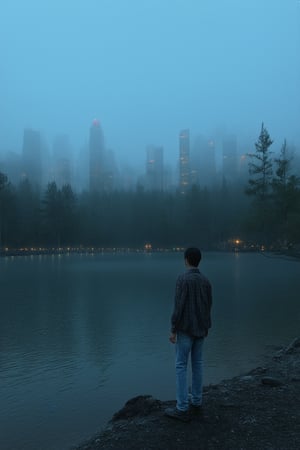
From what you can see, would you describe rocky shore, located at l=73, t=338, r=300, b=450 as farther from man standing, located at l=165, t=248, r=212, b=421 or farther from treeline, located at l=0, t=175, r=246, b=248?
treeline, located at l=0, t=175, r=246, b=248

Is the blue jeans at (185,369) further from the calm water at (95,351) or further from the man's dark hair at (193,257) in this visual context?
the calm water at (95,351)

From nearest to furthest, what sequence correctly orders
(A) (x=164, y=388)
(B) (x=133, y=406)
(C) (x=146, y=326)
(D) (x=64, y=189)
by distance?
(B) (x=133, y=406)
(A) (x=164, y=388)
(C) (x=146, y=326)
(D) (x=64, y=189)

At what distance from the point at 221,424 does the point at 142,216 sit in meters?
117

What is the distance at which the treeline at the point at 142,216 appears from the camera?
254 feet

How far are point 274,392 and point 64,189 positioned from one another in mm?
102707

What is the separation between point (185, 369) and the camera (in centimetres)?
527

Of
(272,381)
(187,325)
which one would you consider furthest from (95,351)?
(187,325)

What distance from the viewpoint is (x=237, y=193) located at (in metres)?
126

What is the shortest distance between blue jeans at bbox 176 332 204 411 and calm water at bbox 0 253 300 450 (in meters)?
1.44

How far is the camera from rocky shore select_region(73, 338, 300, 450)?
4.61 metres

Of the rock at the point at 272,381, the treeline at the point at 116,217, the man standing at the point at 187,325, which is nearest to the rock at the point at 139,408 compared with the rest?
the man standing at the point at 187,325

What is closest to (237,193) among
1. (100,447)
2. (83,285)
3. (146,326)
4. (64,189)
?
(64,189)

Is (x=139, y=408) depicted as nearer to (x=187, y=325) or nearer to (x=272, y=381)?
(x=187, y=325)

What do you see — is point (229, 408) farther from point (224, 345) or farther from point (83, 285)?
point (83, 285)
